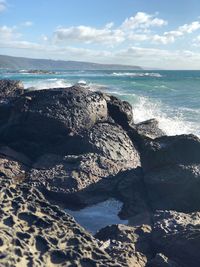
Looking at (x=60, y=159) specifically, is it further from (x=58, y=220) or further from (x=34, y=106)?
(x=58, y=220)

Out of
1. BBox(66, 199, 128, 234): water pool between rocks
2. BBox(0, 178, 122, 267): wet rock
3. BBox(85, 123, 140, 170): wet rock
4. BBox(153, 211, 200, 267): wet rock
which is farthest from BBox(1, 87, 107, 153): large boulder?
BBox(0, 178, 122, 267): wet rock

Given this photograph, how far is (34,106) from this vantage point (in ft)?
30.5

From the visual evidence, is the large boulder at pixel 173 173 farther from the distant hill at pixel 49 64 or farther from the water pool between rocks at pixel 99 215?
the distant hill at pixel 49 64

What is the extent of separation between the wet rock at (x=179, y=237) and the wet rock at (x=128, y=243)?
0.50 ft

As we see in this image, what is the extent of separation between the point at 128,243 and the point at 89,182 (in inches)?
91.4

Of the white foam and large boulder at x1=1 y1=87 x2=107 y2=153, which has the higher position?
large boulder at x1=1 y1=87 x2=107 y2=153

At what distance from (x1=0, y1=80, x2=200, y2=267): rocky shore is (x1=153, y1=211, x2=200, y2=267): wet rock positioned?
0.01m

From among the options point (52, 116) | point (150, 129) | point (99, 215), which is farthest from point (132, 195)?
point (150, 129)

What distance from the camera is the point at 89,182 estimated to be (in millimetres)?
7641

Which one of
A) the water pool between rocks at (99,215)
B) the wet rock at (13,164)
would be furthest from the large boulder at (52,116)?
the water pool between rocks at (99,215)

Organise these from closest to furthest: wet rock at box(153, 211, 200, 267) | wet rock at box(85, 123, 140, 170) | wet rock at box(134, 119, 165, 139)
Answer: wet rock at box(153, 211, 200, 267), wet rock at box(85, 123, 140, 170), wet rock at box(134, 119, 165, 139)

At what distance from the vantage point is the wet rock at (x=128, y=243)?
16.3ft

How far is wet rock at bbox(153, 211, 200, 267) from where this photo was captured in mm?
5184

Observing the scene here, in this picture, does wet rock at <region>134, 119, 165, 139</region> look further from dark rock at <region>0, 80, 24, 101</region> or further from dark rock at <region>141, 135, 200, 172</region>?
dark rock at <region>0, 80, 24, 101</region>
